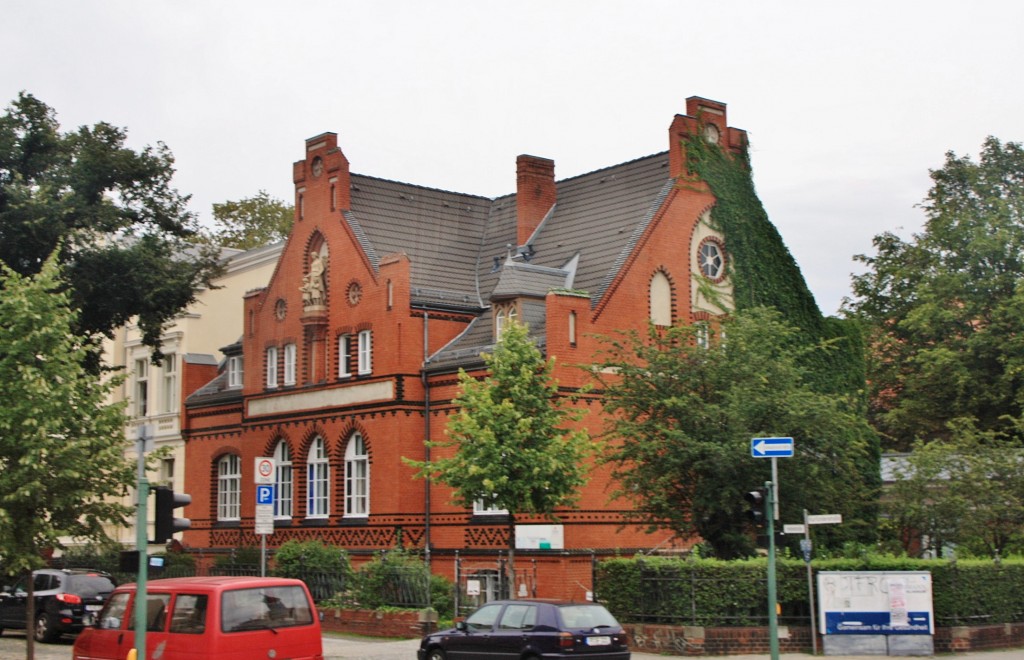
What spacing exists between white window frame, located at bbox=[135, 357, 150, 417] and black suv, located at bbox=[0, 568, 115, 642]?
21.7 m

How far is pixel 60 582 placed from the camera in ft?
103

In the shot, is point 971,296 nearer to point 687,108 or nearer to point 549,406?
point 687,108

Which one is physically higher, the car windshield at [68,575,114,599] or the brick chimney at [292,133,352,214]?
the brick chimney at [292,133,352,214]

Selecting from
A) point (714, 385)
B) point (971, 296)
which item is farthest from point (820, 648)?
point (971, 296)

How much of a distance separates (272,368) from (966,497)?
75.2ft

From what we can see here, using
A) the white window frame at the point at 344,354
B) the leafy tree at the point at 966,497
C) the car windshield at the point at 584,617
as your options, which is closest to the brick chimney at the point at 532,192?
the white window frame at the point at 344,354

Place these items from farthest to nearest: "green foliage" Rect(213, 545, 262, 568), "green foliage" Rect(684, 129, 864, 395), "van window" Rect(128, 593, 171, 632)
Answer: "green foliage" Rect(684, 129, 864, 395)
"green foliage" Rect(213, 545, 262, 568)
"van window" Rect(128, 593, 171, 632)

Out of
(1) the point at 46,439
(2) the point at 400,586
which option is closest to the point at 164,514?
(1) the point at 46,439

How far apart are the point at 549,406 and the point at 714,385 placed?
385 centimetres

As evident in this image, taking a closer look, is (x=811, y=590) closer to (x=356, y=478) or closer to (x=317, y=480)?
(x=356, y=478)

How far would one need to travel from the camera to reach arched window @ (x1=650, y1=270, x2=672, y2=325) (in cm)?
3959

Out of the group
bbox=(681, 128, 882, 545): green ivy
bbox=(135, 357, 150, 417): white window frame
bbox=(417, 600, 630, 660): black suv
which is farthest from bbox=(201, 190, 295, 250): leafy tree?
bbox=(417, 600, 630, 660): black suv

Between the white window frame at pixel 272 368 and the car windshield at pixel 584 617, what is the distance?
24.9m

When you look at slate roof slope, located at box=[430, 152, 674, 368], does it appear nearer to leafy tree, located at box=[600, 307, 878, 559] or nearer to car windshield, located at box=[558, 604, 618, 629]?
leafy tree, located at box=[600, 307, 878, 559]
